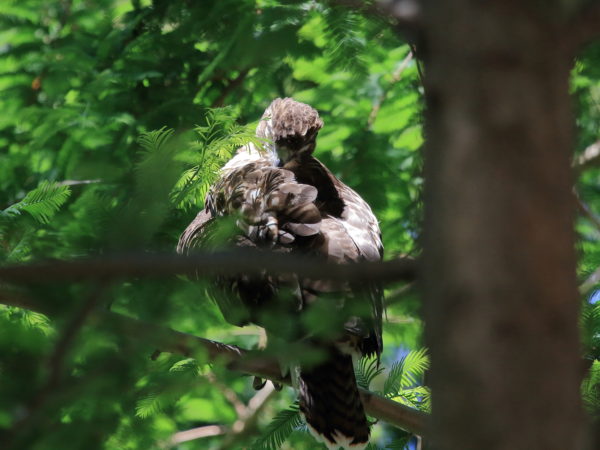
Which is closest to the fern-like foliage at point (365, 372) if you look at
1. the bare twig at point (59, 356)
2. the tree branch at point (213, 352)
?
the tree branch at point (213, 352)

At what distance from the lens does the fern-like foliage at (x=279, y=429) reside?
10.3ft

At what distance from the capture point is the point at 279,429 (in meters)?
3.24

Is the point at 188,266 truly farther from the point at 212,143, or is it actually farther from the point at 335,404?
the point at 335,404

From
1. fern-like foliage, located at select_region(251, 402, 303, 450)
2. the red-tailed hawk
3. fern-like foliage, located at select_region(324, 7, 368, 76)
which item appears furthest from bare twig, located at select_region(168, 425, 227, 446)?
fern-like foliage, located at select_region(324, 7, 368, 76)

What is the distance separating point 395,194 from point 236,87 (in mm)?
1153

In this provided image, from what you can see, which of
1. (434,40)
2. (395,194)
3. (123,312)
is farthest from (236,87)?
(434,40)

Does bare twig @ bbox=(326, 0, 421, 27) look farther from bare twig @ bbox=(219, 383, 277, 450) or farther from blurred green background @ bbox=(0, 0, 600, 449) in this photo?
bare twig @ bbox=(219, 383, 277, 450)

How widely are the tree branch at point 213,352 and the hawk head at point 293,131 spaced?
4.20 ft

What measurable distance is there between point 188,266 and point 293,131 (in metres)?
2.70

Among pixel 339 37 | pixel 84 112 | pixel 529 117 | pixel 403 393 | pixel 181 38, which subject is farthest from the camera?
pixel 84 112

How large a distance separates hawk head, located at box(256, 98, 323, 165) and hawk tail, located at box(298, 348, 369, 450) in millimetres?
1219

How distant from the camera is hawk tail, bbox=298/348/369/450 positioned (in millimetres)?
3051

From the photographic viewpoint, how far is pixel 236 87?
200 inches

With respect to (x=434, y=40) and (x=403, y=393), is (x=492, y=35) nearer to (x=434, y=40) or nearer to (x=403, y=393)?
(x=434, y=40)
